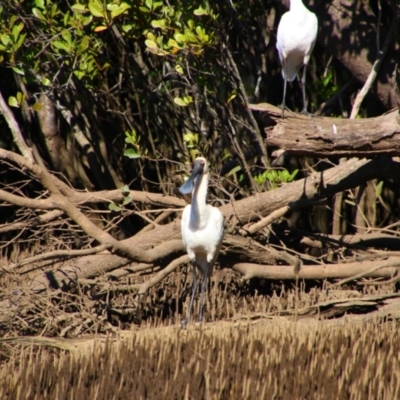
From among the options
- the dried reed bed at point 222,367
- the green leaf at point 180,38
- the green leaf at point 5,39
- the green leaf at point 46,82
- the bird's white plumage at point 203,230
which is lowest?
the dried reed bed at point 222,367

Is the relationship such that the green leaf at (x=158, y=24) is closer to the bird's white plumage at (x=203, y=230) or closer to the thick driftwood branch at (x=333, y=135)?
the bird's white plumage at (x=203, y=230)

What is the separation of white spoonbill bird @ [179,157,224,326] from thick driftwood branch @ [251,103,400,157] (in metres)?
1.13

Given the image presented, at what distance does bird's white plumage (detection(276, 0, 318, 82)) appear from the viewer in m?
7.41

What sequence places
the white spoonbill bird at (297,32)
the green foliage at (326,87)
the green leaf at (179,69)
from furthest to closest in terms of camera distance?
1. the green foliage at (326,87)
2. the green leaf at (179,69)
3. the white spoonbill bird at (297,32)

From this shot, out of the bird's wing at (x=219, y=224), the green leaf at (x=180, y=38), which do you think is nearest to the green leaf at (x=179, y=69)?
the green leaf at (x=180, y=38)

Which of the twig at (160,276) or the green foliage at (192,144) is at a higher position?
the green foliage at (192,144)

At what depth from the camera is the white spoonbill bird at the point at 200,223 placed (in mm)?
7293

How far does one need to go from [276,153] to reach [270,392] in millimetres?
2335

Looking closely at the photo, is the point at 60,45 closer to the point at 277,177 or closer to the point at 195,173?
the point at 195,173

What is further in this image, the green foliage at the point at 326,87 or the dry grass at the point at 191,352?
the green foliage at the point at 326,87

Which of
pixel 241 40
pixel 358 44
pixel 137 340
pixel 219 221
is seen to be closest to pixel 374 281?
pixel 219 221

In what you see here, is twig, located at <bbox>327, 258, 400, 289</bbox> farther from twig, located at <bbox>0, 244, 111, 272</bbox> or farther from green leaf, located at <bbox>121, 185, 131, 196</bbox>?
twig, located at <bbox>0, 244, 111, 272</bbox>

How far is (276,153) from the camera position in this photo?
676 centimetres

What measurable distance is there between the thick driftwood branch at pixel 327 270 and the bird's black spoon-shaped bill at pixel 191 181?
1153mm
